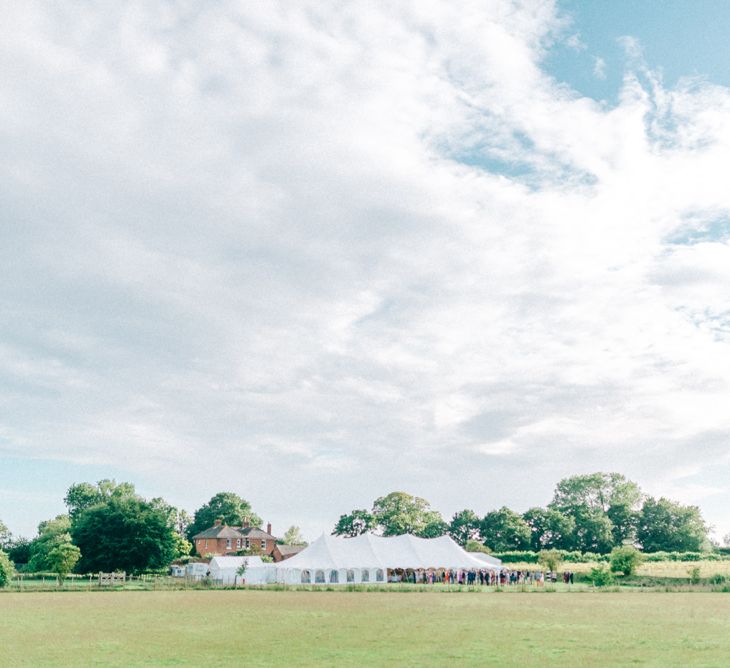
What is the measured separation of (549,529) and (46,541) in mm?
73911

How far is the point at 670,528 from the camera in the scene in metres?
119

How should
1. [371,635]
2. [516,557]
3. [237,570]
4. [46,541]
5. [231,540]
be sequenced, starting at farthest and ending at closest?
[231,540]
[516,557]
[46,541]
[237,570]
[371,635]

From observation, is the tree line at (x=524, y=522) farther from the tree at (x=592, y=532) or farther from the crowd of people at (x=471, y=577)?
the crowd of people at (x=471, y=577)

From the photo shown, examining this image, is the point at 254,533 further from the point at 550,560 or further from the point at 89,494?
the point at 550,560

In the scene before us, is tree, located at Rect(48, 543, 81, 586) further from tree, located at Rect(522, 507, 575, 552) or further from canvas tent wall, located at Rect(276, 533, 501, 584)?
tree, located at Rect(522, 507, 575, 552)

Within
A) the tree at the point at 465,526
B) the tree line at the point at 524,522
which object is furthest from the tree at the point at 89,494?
the tree at the point at 465,526

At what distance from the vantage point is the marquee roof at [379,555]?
73.3 m

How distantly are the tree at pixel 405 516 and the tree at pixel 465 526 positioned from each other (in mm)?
5330

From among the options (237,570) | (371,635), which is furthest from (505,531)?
(371,635)

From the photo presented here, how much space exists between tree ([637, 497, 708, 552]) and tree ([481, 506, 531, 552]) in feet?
58.6

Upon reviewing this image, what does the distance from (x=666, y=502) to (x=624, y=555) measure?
55720mm

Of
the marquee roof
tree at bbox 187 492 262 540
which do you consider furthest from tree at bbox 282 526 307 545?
the marquee roof

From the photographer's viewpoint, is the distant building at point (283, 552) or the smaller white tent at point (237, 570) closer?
the smaller white tent at point (237, 570)

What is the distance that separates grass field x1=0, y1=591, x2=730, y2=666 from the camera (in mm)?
19109
